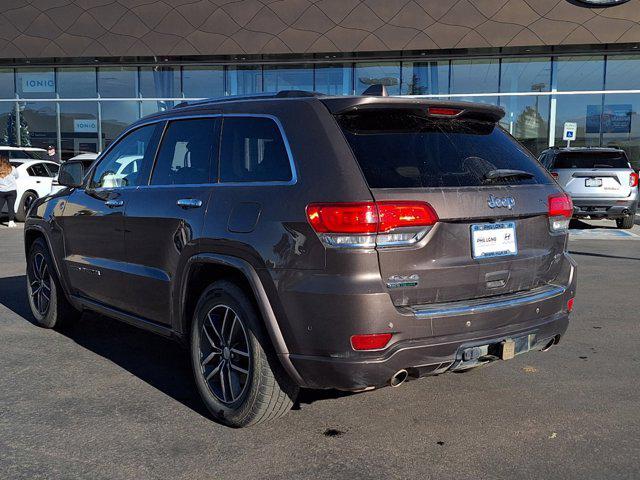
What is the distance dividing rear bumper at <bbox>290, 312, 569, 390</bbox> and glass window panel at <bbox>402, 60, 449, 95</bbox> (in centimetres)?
2049

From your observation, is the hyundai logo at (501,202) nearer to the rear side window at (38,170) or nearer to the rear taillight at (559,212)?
the rear taillight at (559,212)

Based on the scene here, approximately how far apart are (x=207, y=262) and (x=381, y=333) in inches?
43.0

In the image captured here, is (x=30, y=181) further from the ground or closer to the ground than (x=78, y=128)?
closer to the ground

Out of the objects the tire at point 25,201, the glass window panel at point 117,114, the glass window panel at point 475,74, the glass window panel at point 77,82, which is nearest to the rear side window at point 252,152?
the tire at point 25,201

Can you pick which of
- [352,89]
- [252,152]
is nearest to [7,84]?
[352,89]

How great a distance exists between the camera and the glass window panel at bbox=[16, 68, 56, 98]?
25359mm

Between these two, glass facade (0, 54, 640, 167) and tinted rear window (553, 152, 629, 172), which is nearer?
tinted rear window (553, 152, 629, 172)

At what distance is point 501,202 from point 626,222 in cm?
1199

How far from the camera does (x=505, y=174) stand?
3.42 metres

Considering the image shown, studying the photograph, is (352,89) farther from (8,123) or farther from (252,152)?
(252,152)

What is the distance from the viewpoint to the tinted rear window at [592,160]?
515 inches

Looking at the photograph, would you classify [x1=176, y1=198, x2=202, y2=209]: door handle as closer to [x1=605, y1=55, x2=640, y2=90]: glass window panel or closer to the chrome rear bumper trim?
the chrome rear bumper trim

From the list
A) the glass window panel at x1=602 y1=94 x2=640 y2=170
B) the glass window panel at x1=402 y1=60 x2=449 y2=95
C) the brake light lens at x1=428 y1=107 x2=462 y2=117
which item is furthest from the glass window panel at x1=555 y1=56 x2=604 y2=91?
the brake light lens at x1=428 y1=107 x2=462 y2=117

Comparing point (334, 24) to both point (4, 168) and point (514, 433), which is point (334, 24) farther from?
point (514, 433)
